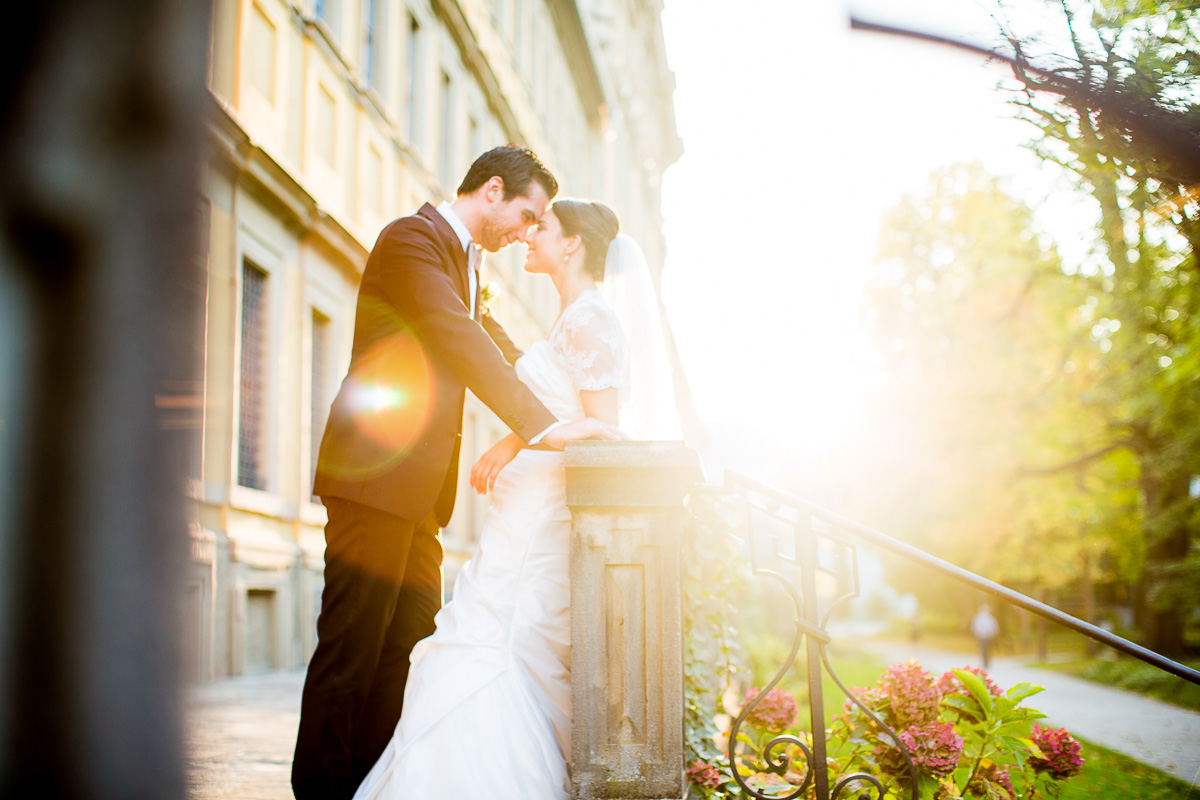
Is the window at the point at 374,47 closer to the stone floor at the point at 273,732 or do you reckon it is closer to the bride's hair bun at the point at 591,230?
the stone floor at the point at 273,732

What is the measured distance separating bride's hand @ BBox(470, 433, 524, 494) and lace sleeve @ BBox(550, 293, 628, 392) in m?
0.31

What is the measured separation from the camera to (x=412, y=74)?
14008 millimetres

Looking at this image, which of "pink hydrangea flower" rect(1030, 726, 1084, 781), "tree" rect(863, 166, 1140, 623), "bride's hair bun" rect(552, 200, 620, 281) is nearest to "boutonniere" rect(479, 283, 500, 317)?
"bride's hair bun" rect(552, 200, 620, 281)

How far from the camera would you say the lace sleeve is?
11.3 feet

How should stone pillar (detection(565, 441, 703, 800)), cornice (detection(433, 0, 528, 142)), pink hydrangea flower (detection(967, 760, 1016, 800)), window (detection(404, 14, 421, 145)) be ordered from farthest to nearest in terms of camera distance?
cornice (detection(433, 0, 528, 142))
window (detection(404, 14, 421, 145))
pink hydrangea flower (detection(967, 760, 1016, 800))
stone pillar (detection(565, 441, 703, 800))

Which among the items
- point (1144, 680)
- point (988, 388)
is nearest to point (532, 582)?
point (1144, 680)

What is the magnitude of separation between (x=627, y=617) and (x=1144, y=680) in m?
16.8

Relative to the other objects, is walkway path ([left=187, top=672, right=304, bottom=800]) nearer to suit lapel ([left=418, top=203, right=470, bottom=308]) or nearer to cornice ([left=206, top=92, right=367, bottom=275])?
suit lapel ([left=418, top=203, right=470, bottom=308])

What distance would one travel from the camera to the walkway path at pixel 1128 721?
6.46m

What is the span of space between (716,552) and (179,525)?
3.43m

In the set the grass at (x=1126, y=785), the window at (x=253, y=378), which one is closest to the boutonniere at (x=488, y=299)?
the grass at (x=1126, y=785)

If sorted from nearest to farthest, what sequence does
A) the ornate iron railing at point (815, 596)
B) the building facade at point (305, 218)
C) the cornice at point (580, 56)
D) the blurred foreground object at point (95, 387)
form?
1. the blurred foreground object at point (95, 387)
2. the ornate iron railing at point (815, 596)
3. the building facade at point (305, 218)
4. the cornice at point (580, 56)

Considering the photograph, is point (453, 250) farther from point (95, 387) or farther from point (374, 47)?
point (374, 47)

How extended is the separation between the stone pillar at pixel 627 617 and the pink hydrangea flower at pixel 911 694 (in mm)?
1047
